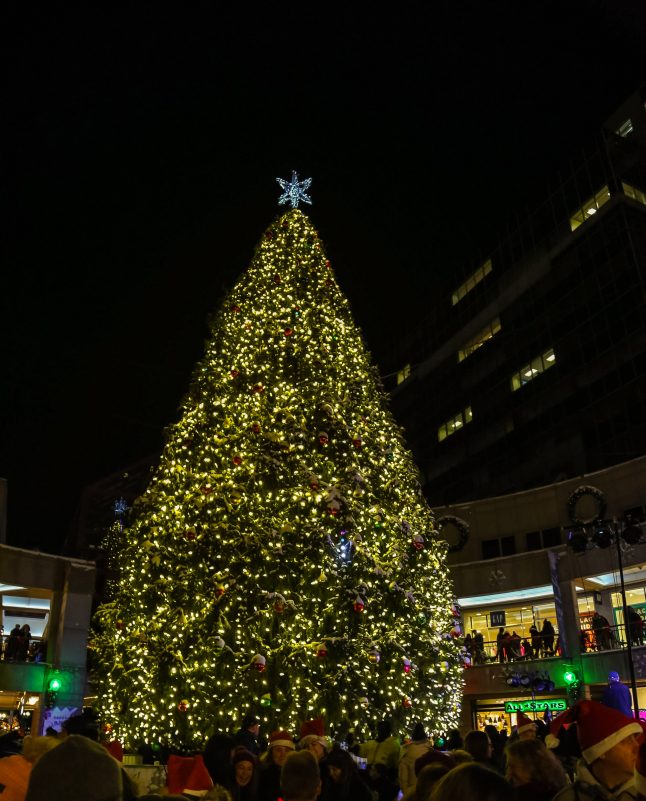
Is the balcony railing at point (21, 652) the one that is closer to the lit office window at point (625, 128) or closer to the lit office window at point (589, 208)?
the lit office window at point (589, 208)

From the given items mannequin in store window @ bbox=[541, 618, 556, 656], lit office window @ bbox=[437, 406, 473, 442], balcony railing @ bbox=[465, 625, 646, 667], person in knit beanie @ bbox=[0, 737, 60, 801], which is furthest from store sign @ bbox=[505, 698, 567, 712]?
lit office window @ bbox=[437, 406, 473, 442]

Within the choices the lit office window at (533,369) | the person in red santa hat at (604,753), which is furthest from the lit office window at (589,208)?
the person in red santa hat at (604,753)

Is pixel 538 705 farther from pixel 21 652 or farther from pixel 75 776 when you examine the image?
pixel 75 776

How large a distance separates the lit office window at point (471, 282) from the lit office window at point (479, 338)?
510cm

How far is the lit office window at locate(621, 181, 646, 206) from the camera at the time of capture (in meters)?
44.8

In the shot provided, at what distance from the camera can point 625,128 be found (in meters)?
49.5

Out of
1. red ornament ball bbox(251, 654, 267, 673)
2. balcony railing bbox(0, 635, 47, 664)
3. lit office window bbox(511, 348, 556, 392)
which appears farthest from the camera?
lit office window bbox(511, 348, 556, 392)

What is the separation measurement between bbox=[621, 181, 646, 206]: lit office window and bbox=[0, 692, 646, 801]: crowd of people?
4339 cm

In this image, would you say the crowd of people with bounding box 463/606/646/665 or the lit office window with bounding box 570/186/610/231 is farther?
the lit office window with bounding box 570/186/610/231

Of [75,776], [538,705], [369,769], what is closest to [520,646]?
[538,705]

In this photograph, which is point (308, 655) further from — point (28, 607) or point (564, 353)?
point (564, 353)

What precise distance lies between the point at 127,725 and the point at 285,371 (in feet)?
27.2

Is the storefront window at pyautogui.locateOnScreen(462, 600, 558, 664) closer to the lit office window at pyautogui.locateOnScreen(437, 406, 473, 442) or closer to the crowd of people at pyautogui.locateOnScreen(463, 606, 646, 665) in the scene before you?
the crowd of people at pyautogui.locateOnScreen(463, 606, 646, 665)

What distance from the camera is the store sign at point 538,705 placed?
27391 millimetres
